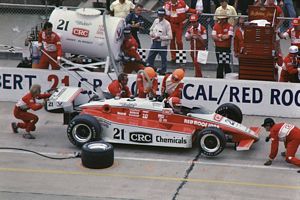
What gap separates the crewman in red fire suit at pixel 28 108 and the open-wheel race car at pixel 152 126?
93 cm

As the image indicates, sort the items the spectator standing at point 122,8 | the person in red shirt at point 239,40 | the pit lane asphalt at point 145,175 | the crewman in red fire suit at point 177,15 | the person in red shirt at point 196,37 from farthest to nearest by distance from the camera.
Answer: the spectator standing at point 122,8, the crewman in red fire suit at point 177,15, the person in red shirt at point 196,37, the person in red shirt at point 239,40, the pit lane asphalt at point 145,175

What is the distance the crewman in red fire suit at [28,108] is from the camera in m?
15.9

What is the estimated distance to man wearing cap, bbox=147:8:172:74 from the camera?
19.0 meters

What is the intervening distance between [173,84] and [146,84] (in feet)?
1.75

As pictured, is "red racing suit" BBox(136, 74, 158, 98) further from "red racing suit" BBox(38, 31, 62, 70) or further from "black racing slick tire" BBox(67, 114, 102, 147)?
"red racing suit" BBox(38, 31, 62, 70)

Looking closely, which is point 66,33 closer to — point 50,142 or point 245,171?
point 50,142

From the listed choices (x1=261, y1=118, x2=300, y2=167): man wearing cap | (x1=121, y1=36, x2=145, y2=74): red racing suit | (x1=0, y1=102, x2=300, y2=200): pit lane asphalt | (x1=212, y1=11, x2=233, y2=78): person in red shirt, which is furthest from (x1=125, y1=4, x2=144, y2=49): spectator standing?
(x1=261, y1=118, x2=300, y2=167): man wearing cap

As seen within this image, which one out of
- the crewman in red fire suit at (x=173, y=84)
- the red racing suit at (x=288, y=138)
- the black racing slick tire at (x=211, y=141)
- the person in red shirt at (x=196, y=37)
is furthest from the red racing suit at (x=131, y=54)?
the red racing suit at (x=288, y=138)

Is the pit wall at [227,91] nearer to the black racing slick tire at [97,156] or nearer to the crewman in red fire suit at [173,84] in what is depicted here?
the crewman in red fire suit at [173,84]

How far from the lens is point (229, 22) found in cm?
1981

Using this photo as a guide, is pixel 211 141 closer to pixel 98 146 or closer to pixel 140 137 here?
pixel 140 137

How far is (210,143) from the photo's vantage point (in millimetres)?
15000

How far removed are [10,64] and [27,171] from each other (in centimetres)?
690

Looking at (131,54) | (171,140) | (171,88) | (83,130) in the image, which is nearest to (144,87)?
(171,88)
